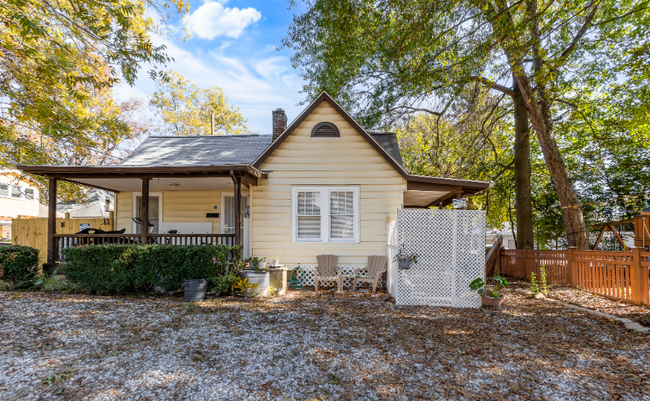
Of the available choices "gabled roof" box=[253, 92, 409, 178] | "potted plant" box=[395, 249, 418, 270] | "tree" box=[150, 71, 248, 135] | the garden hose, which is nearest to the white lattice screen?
"potted plant" box=[395, 249, 418, 270]

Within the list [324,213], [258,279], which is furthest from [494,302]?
[258,279]

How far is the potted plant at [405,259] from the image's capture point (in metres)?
6.71

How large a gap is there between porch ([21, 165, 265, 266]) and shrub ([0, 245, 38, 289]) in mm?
465

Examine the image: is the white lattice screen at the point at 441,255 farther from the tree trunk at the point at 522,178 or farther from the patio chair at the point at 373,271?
the tree trunk at the point at 522,178

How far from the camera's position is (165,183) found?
31.2ft

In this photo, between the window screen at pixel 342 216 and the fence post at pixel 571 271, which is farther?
the window screen at pixel 342 216

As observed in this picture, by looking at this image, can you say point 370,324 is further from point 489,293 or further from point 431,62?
point 431,62

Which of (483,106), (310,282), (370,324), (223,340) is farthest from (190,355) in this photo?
(483,106)

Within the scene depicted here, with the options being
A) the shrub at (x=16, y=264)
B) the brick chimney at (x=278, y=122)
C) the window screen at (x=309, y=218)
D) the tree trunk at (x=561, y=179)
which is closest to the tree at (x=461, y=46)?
the tree trunk at (x=561, y=179)

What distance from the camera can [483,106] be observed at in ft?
45.9

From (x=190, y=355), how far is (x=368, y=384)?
6.71 feet

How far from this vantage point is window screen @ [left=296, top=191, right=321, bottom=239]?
8.97 metres

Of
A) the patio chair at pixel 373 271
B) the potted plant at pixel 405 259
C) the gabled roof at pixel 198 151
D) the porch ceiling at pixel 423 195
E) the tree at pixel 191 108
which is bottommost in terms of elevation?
the patio chair at pixel 373 271

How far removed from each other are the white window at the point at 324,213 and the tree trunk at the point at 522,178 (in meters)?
6.77
